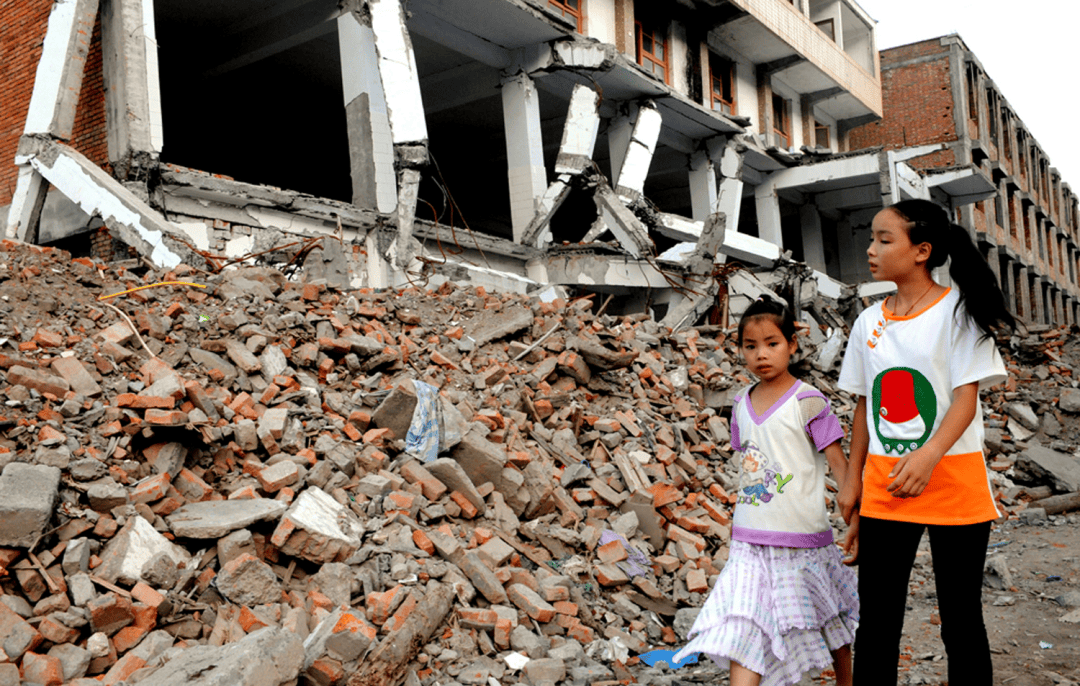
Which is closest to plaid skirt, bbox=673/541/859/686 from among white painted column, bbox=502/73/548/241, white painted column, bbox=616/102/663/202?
white painted column, bbox=502/73/548/241

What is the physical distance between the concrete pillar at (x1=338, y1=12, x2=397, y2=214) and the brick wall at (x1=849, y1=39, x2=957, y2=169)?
2155 centimetres

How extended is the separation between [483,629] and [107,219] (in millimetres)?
5971

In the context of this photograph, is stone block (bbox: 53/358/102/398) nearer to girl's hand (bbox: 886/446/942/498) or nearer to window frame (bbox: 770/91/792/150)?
girl's hand (bbox: 886/446/942/498)

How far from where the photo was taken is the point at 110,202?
737 cm

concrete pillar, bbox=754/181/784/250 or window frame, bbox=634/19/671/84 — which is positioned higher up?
window frame, bbox=634/19/671/84

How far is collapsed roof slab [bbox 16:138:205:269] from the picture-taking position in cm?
696

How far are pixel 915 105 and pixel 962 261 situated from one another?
2821cm

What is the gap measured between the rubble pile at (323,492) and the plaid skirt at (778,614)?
2.59 ft

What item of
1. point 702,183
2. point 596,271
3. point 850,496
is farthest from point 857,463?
point 702,183

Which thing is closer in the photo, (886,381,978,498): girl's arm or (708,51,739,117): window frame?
(886,381,978,498): girl's arm

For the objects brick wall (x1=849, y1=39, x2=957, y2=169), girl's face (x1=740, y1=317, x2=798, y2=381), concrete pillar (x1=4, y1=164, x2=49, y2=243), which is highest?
brick wall (x1=849, y1=39, x2=957, y2=169)

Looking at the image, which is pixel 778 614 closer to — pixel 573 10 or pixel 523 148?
pixel 523 148

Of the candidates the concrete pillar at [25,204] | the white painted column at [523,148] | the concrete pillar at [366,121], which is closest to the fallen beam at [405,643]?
the concrete pillar at [25,204]

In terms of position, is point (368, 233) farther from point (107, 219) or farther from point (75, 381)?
point (75, 381)
